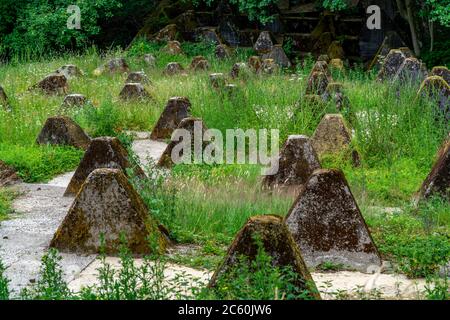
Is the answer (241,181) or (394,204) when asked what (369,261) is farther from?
(241,181)

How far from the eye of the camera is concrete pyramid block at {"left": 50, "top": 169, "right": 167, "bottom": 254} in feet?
21.2

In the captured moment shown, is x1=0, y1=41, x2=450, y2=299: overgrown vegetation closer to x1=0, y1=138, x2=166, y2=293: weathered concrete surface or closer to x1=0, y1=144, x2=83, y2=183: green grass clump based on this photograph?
x1=0, y1=144, x2=83, y2=183: green grass clump

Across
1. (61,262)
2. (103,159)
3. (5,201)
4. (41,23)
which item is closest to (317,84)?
(103,159)

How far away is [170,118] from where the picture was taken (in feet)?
40.0

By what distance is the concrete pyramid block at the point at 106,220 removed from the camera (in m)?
6.48

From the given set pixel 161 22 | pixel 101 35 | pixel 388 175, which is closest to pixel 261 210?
pixel 388 175

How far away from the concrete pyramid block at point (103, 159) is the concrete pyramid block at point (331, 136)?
97.1 inches

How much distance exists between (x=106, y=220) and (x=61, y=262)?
476 mm

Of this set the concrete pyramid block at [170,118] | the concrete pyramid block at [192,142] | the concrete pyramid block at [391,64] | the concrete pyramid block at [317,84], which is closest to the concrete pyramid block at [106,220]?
the concrete pyramid block at [192,142]

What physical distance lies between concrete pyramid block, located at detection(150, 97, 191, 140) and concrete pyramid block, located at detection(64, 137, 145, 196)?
3.60 metres

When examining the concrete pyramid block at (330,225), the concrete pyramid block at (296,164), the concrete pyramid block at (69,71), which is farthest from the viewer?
the concrete pyramid block at (69,71)

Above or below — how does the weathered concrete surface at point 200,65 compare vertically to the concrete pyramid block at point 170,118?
below

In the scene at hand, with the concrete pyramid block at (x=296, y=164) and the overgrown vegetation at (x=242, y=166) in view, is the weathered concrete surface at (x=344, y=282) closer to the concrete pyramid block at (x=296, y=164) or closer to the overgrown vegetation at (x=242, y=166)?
the overgrown vegetation at (x=242, y=166)

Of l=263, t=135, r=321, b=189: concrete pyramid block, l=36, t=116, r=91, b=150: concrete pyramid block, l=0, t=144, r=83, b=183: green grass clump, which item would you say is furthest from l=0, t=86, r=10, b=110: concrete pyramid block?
l=263, t=135, r=321, b=189: concrete pyramid block
